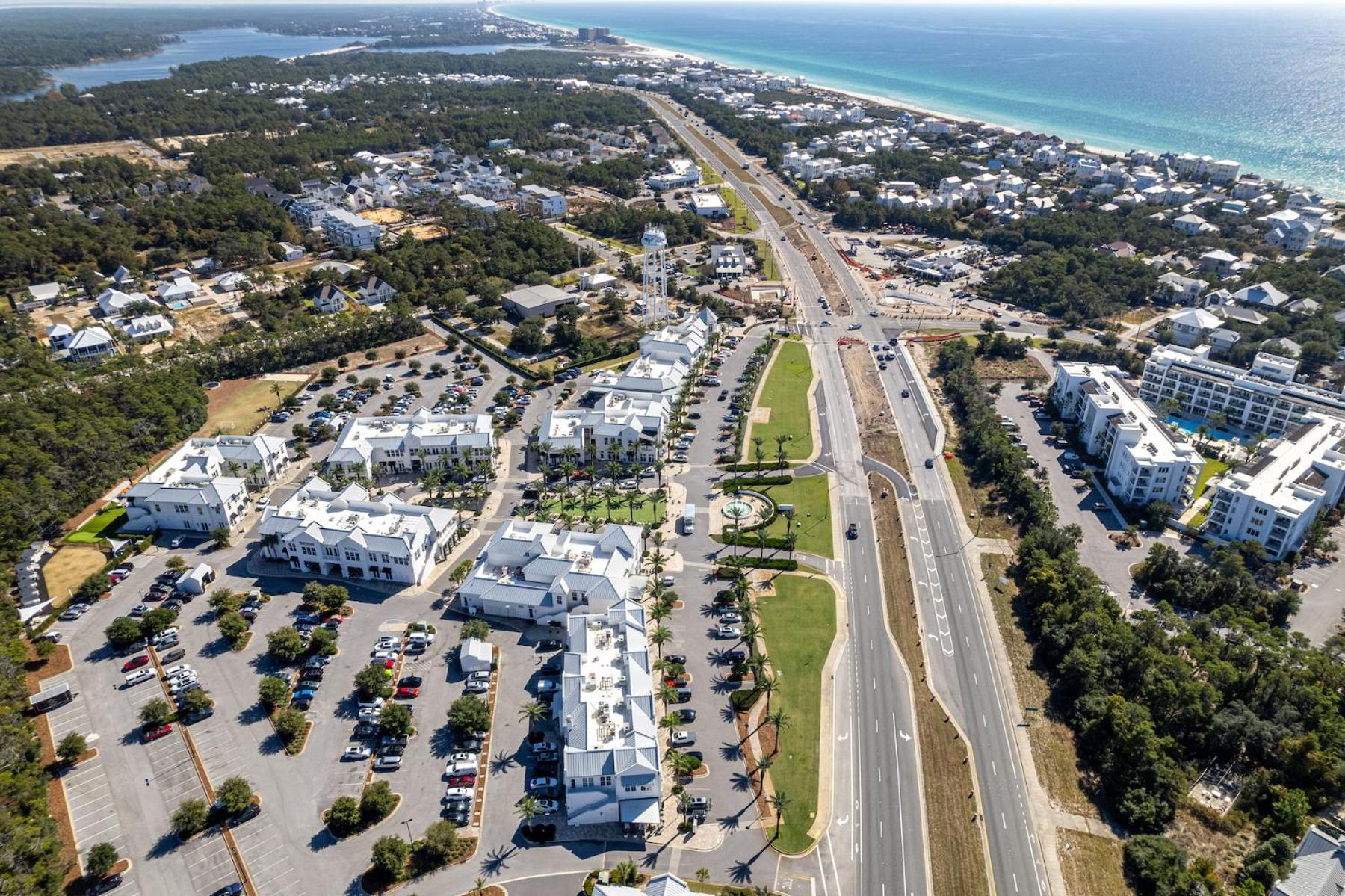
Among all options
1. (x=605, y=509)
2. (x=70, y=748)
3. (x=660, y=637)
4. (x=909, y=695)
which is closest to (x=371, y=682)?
(x=70, y=748)

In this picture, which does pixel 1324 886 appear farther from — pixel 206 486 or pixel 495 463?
pixel 206 486

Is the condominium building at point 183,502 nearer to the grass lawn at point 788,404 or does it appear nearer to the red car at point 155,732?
the red car at point 155,732

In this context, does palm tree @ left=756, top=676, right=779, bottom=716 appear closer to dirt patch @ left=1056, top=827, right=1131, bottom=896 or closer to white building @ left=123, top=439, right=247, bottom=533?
dirt patch @ left=1056, top=827, right=1131, bottom=896

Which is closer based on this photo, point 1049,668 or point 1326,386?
point 1049,668

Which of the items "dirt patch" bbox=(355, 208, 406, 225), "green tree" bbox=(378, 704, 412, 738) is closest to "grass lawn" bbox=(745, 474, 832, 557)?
"green tree" bbox=(378, 704, 412, 738)

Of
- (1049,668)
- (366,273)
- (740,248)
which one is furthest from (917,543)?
(366,273)

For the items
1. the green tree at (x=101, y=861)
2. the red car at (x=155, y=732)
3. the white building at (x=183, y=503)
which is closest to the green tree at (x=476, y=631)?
the red car at (x=155, y=732)

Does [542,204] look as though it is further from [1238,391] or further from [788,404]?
[1238,391]
